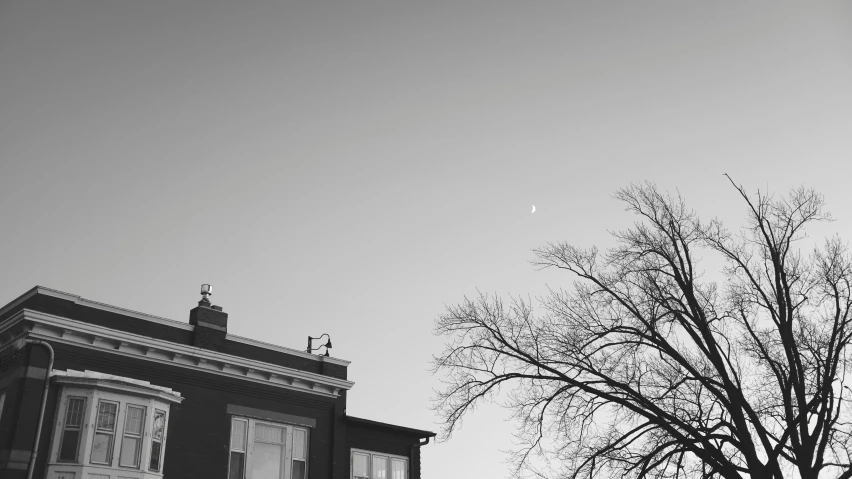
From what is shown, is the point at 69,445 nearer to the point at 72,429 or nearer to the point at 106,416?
the point at 72,429

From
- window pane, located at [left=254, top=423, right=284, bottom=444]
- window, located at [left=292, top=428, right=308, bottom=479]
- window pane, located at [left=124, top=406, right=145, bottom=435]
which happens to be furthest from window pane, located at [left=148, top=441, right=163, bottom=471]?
window, located at [left=292, top=428, right=308, bottom=479]

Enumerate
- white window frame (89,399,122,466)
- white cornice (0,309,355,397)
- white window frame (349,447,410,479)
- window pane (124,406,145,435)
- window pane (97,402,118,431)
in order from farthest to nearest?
1. white window frame (349,447,410,479)
2. window pane (124,406,145,435)
3. window pane (97,402,118,431)
4. white cornice (0,309,355,397)
5. white window frame (89,399,122,466)

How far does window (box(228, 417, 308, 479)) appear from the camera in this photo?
22844mm

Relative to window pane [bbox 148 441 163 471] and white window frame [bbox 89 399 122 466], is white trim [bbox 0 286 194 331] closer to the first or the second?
white window frame [bbox 89 399 122 466]

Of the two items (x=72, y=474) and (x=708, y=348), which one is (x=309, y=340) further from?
(x=708, y=348)

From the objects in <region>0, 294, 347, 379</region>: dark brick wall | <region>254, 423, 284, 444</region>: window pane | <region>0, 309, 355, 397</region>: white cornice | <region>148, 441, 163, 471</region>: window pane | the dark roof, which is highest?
<region>0, 294, 347, 379</region>: dark brick wall

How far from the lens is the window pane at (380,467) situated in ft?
87.0

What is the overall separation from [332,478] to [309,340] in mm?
5361

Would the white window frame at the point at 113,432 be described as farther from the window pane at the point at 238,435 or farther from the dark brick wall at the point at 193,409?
the window pane at the point at 238,435

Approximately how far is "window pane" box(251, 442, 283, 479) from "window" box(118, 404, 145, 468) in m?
3.86

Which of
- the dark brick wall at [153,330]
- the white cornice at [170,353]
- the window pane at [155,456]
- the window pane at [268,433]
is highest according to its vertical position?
the dark brick wall at [153,330]

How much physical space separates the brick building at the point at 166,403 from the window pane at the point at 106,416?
0.09 feet

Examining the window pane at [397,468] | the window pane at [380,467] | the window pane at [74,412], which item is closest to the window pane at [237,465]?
the window pane at [74,412]

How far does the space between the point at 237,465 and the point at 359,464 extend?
5024mm
